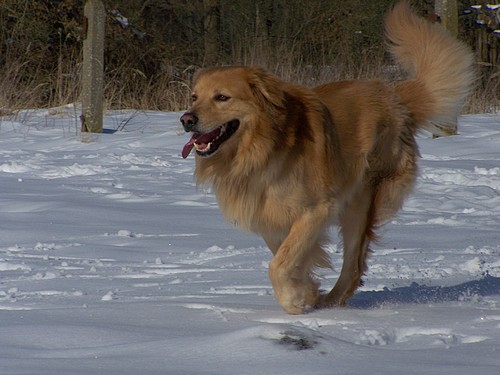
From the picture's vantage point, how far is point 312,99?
403 centimetres

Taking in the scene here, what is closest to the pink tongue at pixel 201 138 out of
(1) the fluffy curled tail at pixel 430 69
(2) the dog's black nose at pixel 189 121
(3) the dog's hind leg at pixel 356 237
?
(2) the dog's black nose at pixel 189 121

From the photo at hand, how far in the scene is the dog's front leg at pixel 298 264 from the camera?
360 cm

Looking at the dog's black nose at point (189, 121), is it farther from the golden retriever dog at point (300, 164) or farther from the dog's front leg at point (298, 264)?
the dog's front leg at point (298, 264)

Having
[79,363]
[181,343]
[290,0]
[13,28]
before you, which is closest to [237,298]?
[181,343]

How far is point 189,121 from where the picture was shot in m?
3.65

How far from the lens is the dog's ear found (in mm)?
3781

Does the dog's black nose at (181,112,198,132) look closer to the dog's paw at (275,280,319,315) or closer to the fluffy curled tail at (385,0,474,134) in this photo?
the dog's paw at (275,280,319,315)

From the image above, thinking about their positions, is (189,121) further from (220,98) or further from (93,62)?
(93,62)

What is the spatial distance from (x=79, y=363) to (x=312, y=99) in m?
2.06

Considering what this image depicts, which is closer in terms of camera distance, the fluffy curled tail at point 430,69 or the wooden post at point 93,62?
the fluffy curled tail at point 430,69

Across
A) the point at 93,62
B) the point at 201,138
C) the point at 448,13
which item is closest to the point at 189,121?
the point at 201,138

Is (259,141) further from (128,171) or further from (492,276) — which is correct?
(128,171)

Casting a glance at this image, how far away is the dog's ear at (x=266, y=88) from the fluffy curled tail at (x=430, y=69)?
41.7 inches

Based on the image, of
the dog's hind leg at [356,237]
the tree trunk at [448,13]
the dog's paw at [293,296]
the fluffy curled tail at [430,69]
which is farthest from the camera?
the tree trunk at [448,13]
